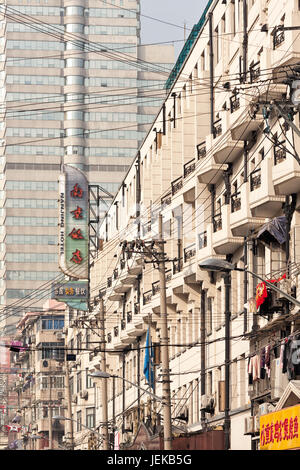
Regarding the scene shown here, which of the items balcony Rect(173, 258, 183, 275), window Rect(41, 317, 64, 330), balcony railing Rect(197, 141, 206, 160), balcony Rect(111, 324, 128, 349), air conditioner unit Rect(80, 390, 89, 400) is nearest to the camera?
balcony railing Rect(197, 141, 206, 160)

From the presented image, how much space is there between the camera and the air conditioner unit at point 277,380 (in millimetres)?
46638

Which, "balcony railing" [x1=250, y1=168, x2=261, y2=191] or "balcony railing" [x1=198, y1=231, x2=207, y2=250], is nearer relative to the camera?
"balcony railing" [x1=250, y1=168, x2=261, y2=191]

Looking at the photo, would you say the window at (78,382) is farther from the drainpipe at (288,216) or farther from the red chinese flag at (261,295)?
the drainpipe at (288,216)

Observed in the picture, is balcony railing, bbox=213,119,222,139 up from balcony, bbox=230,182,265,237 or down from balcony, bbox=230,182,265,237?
up

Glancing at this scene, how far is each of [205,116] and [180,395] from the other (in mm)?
17105

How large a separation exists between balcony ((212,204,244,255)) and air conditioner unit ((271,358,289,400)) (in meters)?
9.16

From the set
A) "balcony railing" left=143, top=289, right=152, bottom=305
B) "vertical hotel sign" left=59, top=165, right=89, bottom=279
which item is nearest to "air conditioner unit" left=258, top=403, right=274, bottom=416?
"balcony railing" left=143, top=289, right=152, bottom=305

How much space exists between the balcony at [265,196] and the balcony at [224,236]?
4555mm

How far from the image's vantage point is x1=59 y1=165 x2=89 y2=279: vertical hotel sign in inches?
4232

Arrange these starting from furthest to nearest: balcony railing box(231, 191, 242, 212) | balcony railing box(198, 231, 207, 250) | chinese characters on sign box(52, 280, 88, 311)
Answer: chinese characters on sign box(52, 280, 88, 311) → balcony railing box(198, 231, 207, 250) → balcony railing box(231, 191, 242, 212)

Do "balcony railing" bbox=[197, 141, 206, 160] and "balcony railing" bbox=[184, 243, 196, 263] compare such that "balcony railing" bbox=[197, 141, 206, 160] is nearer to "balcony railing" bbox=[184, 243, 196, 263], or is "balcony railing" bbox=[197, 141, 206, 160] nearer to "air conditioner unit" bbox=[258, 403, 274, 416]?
"balcony railing" bbox=[184, 243, 196, 263]

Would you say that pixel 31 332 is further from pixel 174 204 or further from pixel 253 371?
pixel 253 371

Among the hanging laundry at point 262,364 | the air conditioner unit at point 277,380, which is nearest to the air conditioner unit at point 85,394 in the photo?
the hanging laundry at point 262,364
